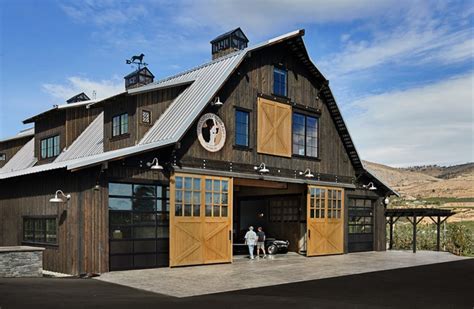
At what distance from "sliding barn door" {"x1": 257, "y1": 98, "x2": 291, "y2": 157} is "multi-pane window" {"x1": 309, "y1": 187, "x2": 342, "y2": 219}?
8.60 ft

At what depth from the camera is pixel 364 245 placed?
2644 cm

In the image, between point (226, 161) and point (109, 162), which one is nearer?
point (109, 162)

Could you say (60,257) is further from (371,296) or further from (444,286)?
(444,286)


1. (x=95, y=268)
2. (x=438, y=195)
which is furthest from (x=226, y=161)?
(x=438, y=195)

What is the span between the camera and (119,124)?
64.2 ft

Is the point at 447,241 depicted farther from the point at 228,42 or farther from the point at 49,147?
the point at 49,147

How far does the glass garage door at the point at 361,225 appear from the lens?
25.7 m

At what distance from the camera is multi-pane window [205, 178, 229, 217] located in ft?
61.7

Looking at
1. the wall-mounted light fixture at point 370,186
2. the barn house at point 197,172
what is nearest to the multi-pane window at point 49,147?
the barn house at point 197,172

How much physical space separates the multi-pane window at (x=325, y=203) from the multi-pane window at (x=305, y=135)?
1671 mm

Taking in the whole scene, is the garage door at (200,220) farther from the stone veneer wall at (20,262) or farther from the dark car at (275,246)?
the dark car at (275,246)

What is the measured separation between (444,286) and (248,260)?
8.42 meters

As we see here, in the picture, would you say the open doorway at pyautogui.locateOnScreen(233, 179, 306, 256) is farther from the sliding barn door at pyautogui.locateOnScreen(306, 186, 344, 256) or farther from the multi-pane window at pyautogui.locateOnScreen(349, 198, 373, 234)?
the multi-pane window at pyautogui.locateOnScreen(349, 198, 373, 234)

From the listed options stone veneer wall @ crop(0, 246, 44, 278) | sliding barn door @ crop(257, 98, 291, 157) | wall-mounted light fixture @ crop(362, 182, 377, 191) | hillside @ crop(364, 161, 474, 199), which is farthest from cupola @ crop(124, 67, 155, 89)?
hillside @ crop(364, 161, 474, 199)
